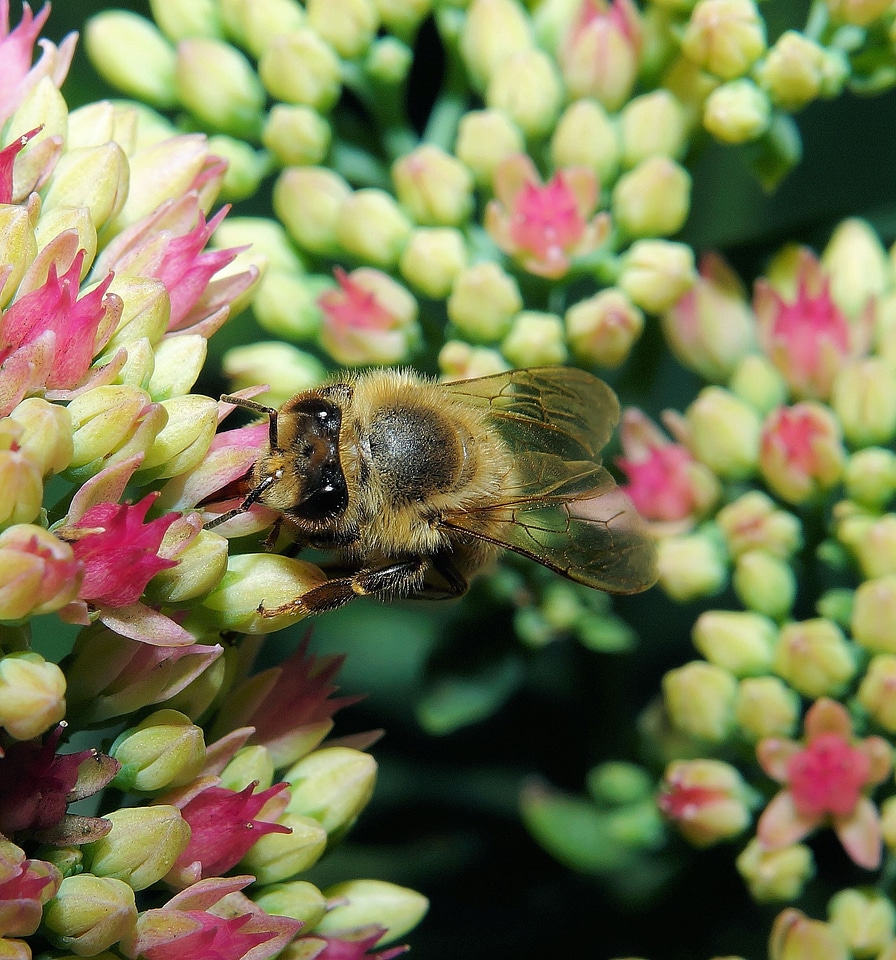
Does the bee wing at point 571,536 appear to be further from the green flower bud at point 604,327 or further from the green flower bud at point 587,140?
the green flower bud at point 587,140

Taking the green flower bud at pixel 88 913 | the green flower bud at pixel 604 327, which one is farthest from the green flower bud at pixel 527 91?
the green flower bud at pixel 88 913

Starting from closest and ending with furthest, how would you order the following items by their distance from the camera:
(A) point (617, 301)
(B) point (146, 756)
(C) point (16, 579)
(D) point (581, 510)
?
(C) point (16, 579)
(B) point (146, 756)
(D) point (581, 510)
(A) point (617, 301)

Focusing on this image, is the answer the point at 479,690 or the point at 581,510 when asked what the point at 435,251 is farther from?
the point at 479,690

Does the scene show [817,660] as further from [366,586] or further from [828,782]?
[366,586]

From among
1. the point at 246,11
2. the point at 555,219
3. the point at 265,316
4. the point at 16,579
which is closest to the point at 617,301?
the point at 555,219

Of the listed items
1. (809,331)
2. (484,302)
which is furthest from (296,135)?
(809,331)

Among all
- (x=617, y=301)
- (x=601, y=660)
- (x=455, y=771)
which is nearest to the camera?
(x=617, y=301)

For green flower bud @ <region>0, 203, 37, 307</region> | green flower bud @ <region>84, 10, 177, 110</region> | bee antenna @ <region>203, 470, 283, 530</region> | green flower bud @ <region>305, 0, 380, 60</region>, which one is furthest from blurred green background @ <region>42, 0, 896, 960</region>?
green flower bud @ <region>0, 203, 37, 307</region>
